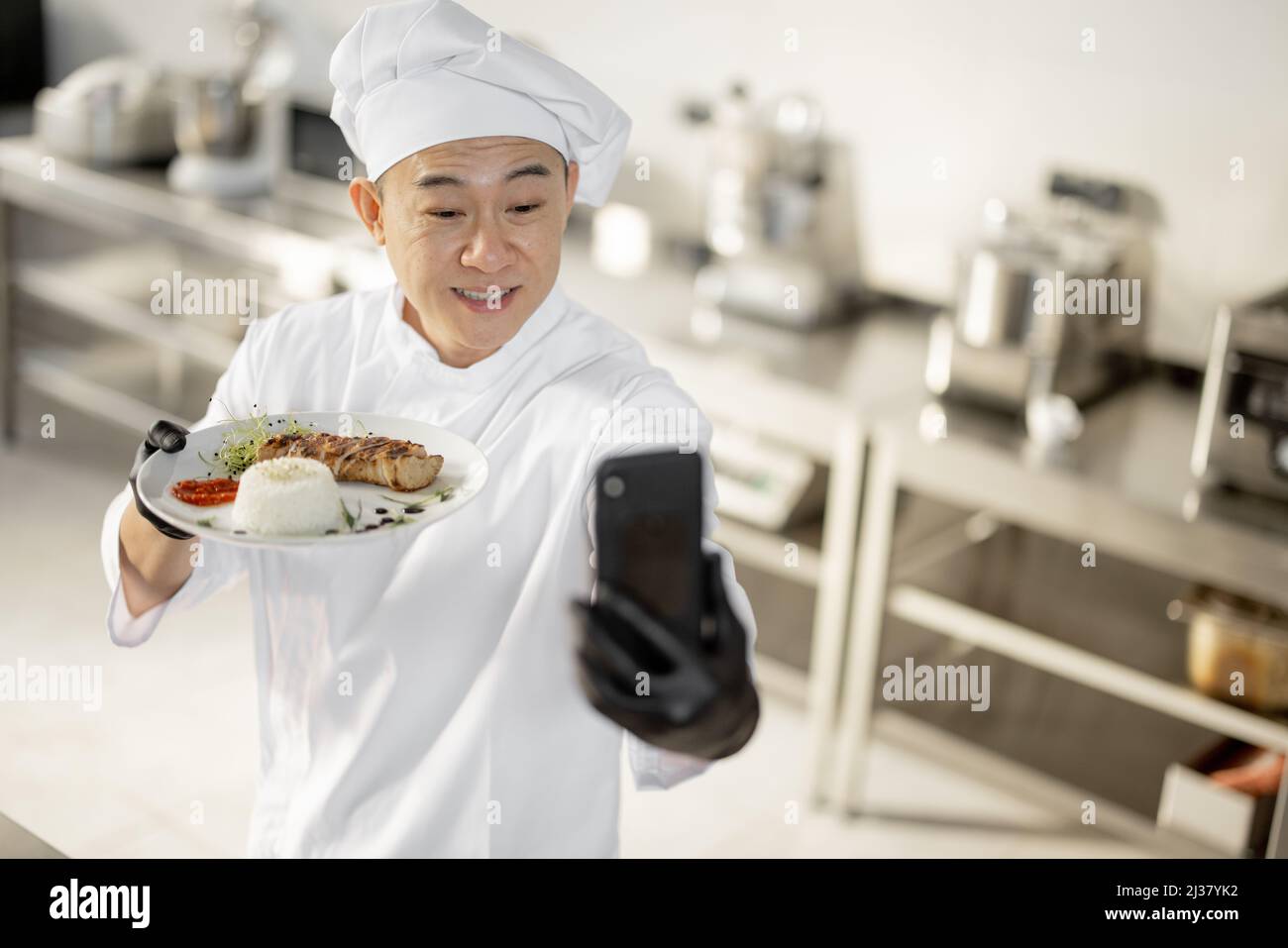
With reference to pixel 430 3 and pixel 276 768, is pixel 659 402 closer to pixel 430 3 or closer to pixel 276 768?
pixel 430 3

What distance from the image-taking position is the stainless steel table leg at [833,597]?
199cm

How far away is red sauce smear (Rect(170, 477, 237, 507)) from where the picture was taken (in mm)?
771

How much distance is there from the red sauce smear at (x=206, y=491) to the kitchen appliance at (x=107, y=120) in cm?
223

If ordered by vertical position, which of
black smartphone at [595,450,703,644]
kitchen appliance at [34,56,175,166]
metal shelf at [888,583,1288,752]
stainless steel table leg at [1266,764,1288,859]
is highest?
kitchen appliance at [34,56,175,166]

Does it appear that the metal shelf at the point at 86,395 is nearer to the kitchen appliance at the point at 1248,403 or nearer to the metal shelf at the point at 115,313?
the metal shelf at the point at 115,313

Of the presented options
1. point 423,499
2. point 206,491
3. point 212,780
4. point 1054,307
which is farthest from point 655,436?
point 212,780

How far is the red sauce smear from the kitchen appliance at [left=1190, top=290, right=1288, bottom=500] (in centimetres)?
129

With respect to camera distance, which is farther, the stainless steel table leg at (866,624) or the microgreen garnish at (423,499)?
the stainless steel table leg at (866,624)

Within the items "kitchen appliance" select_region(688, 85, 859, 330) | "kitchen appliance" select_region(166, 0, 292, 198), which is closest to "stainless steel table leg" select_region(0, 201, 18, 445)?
"kitchen appliance" select_region(166, 0, 292, 198)

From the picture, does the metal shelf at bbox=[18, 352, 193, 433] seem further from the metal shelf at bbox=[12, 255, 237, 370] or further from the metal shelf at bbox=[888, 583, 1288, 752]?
the metal shelf at bbox=[888, 583, 1288, 752]

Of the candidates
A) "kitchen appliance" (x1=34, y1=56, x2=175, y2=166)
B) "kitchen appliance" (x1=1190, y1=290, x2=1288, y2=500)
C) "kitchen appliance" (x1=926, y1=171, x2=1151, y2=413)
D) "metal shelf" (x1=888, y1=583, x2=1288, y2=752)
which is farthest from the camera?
"kitchen appliance" (x1=34, y1=56, x2=175, y2=166)

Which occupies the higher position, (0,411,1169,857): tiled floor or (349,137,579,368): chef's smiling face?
(349,137,579,368): chef's smiling face

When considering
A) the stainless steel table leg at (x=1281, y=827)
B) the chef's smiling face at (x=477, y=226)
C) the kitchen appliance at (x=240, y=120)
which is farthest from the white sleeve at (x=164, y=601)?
the kitchen appliance at (x=240, y=120)

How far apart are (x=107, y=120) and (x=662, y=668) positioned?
98.2 inches
